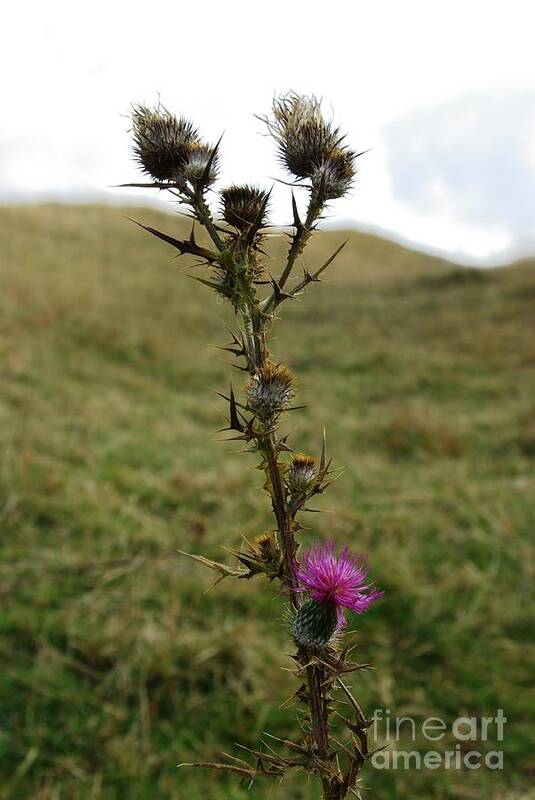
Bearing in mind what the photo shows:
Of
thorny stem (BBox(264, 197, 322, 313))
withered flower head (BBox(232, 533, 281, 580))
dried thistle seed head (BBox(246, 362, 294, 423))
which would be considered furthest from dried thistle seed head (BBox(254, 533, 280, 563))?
thorny stem (BBox(264, 197, 322, 313))

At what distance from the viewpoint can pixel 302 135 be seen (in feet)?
3.27

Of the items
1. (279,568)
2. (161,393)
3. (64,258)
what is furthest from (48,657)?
(64,258)

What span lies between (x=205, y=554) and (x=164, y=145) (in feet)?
15.1

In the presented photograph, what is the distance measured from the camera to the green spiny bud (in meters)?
0.84

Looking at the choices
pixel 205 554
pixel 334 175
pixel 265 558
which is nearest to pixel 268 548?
pixel 265 558

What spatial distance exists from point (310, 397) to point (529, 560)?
18.7 ft

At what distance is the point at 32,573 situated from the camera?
15.2 ft

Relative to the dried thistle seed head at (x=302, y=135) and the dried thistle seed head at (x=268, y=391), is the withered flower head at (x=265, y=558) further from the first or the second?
the dried thistle seed head at (x=302, y=135)

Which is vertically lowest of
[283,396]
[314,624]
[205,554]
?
[205,554]

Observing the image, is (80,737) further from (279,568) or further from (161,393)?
(161,393)

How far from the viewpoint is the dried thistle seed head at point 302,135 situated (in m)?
0.98

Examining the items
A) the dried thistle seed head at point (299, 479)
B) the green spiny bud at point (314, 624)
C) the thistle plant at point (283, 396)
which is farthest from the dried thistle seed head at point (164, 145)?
the green spiny bud at point (314, 624)

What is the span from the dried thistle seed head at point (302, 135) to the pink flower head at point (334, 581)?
52 centimetres

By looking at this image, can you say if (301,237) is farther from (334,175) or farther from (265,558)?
(265,558)
